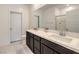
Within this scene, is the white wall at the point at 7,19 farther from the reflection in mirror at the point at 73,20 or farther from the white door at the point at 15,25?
the reflection in mirror at the point at 73,20

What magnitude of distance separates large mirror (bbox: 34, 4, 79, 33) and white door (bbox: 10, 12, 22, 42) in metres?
0.97

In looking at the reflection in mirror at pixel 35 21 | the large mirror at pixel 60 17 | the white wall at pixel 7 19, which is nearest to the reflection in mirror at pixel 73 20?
the large mirror at pixel 60 17

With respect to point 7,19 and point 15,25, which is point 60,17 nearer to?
point 15,25

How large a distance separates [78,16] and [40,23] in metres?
1.63

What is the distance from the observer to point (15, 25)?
2.61 m

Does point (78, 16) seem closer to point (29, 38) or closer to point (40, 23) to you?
point (40, 23)

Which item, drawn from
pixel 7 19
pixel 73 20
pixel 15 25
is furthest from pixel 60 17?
pixel 7 19

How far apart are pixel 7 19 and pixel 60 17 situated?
1432mm

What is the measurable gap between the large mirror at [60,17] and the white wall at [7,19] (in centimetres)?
77

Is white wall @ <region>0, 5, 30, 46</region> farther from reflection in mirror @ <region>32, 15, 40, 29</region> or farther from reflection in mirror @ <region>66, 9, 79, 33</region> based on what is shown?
reflection in mirror @ <region>66, 9, 79, 33</region>

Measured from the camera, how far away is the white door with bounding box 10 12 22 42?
8.34ft

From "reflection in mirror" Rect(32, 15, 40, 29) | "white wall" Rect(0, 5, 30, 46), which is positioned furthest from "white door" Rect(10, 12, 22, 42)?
"reflection in mirror" Rect(32, 15, 40, 29)

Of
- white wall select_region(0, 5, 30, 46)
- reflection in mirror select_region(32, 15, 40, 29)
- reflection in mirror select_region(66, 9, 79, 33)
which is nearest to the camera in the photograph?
reflection in mirror select_region(66, 9, 79, 33)
